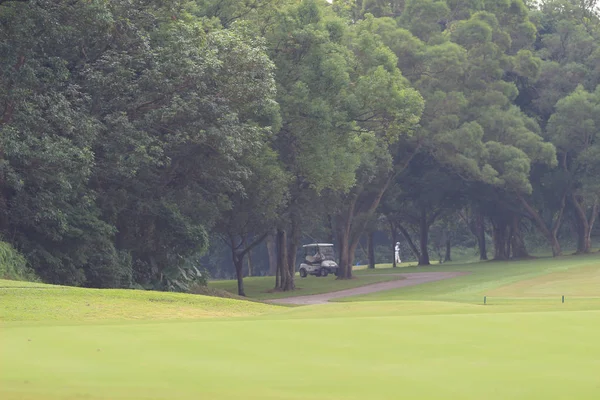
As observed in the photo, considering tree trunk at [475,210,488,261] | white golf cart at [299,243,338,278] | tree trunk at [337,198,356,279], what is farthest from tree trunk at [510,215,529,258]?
tree trunk at [337,198,356,279]

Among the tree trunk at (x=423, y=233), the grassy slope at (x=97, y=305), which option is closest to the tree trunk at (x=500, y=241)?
the tree trunk at (x=423, y=233)

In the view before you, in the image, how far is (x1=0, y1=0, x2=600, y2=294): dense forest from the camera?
30.9 meters

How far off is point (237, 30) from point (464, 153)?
2881cm

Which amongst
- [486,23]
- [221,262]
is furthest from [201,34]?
[221,262]

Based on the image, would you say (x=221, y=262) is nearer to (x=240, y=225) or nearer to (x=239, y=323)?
(x=240, y=225)

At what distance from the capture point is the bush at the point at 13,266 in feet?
90.5

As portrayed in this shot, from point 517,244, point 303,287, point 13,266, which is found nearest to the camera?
point 13,266

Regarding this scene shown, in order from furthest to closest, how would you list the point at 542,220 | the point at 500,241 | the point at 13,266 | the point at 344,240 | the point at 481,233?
the point at 481,233 < the point at 500,241 < the point at 542,220 < the point at 344,240 < the point at 13,266

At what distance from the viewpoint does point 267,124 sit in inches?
1604

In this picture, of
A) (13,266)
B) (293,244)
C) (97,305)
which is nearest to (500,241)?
(293,244)

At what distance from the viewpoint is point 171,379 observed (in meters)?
9.00

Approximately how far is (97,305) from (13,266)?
794 centimetres

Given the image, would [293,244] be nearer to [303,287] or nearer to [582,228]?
[303,287]

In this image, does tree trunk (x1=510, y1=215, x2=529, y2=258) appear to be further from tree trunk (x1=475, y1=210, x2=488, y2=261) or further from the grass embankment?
the grass embankment
